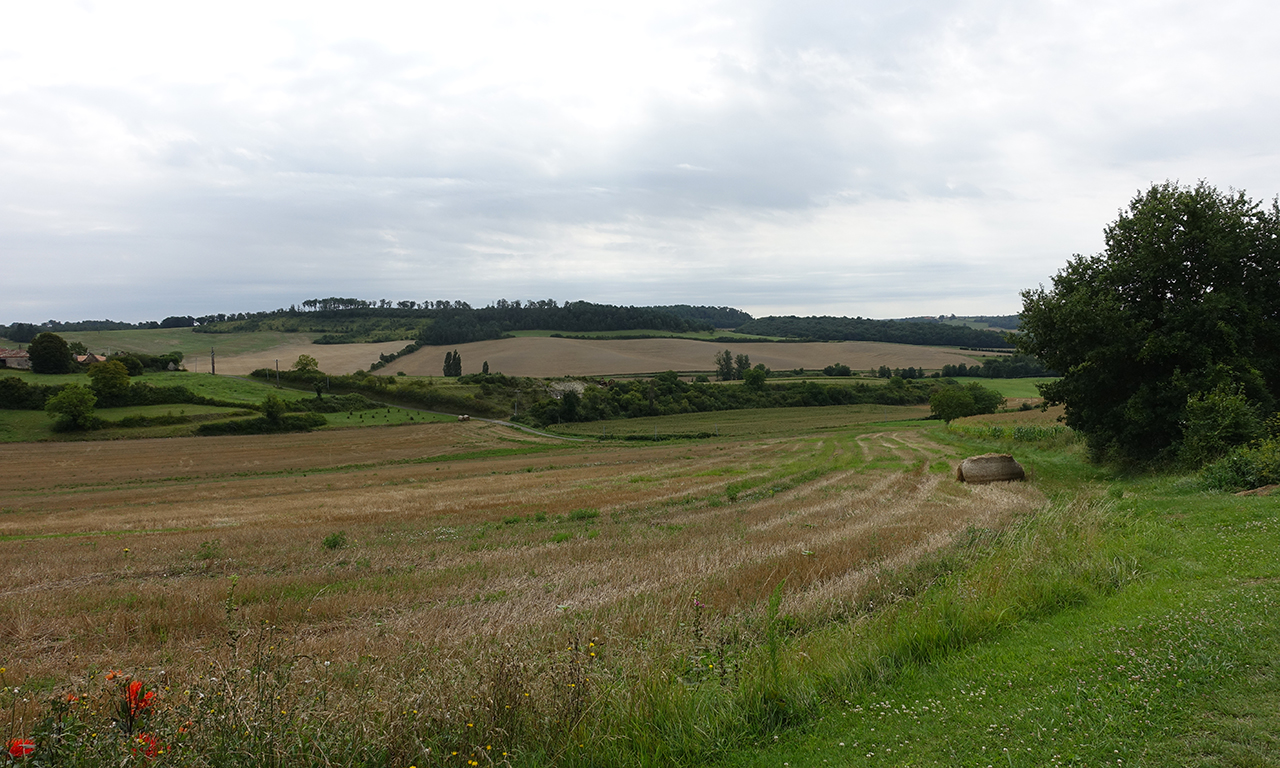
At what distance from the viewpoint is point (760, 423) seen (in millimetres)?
81125

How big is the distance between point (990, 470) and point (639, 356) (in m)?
112

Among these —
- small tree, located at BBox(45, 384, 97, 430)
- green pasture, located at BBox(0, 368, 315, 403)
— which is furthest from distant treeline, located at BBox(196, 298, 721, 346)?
small tree, located at BBox(45, 384, 97, 430)

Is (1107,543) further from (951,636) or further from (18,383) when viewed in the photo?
(18,383)

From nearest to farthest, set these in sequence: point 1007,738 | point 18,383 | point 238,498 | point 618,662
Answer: point 1007,738 → point 618,662 → point 238,498 → point 18,383

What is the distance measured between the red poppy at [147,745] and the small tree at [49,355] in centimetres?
10983

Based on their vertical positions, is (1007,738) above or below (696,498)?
above

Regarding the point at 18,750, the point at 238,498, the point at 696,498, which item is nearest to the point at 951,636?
the point at 18,750

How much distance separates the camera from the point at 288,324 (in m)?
177

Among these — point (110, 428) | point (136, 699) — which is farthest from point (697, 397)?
point (136, 699)

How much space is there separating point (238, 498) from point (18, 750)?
31.6 m

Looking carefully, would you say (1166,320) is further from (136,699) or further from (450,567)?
(136,699)

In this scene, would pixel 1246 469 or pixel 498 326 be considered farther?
pixel 498 326

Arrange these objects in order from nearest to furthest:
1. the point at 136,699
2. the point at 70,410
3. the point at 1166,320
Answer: the point at 136,699
the point at 1166,320
the point at 70,410

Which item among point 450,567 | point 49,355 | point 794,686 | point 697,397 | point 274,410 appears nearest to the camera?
point 794,686
